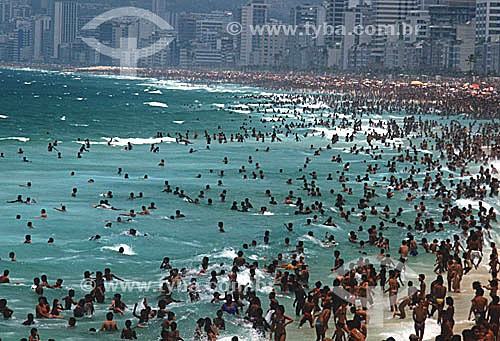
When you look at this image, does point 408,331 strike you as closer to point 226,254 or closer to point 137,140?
point 226,254

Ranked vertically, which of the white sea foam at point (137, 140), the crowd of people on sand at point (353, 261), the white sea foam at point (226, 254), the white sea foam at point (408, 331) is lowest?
the white sea foam at point (408, 331)

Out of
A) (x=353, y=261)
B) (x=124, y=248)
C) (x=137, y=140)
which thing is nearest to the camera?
(x=353, y=261)

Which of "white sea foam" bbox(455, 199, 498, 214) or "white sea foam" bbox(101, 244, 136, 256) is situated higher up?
"white sea foam" bbox(455, 199, 498, 214)

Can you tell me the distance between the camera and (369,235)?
32406mm

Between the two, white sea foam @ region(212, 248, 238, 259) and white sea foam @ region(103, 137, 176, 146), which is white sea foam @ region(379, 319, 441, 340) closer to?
white sea foam @ region(212, 248, 238, 259)

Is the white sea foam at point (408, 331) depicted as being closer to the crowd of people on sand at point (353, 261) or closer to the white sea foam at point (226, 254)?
the crowd of people on sand at point (353, 261)

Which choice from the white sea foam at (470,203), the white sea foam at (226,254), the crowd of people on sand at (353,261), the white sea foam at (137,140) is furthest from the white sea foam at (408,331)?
the white sea foam at (137,140)

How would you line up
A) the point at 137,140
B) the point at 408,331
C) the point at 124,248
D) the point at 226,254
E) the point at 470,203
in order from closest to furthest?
1. the point at 408,331
2. the point at 226,254
3. the point at 124,248
4. the point at 470,203
5. the point at 137,140

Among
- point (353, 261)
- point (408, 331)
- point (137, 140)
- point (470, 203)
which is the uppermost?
point (137, 140)

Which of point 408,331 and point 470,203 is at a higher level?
point 470,203

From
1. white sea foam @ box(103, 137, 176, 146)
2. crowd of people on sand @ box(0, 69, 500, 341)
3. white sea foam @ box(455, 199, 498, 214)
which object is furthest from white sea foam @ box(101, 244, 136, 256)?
white sea foam @ box(103, 137, 176, 146)

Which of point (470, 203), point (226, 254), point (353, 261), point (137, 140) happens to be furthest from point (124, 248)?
point (137, 140)

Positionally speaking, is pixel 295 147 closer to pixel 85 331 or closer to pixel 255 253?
pixel 255 253

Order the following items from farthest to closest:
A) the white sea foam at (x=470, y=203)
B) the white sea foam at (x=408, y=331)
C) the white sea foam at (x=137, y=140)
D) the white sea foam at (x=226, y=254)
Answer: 1. the white sea foam at (x=137, y=140)
2. the white sea foam at (x=470, y=203)
3. the white sea foam at (x=226, y=254)
4. the white sea foam at (x=408, y=331)
